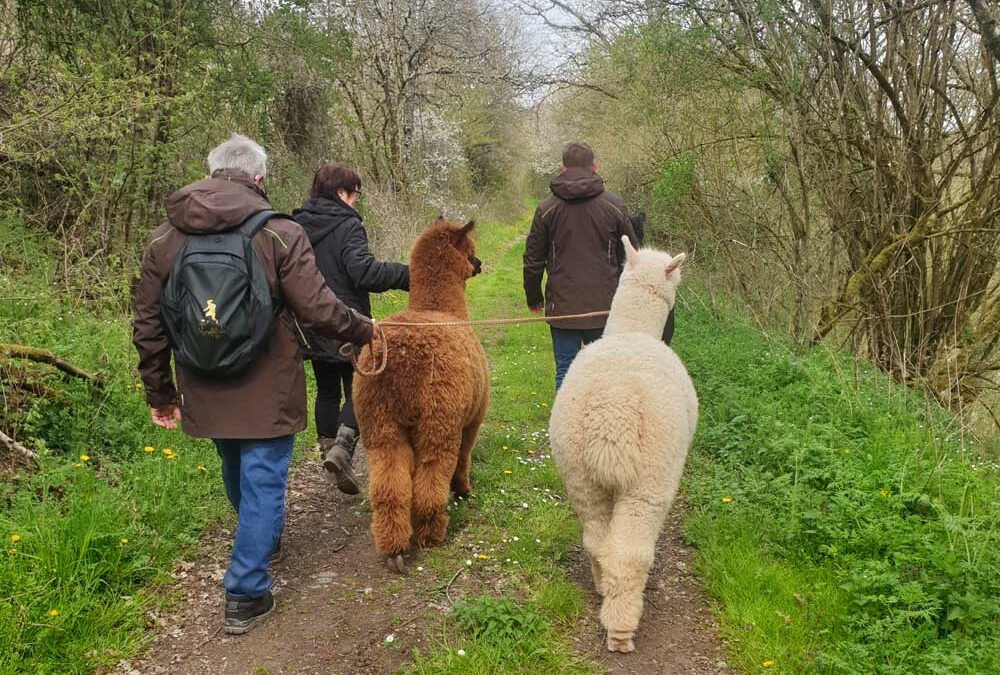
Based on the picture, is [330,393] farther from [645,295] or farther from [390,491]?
[645,295]

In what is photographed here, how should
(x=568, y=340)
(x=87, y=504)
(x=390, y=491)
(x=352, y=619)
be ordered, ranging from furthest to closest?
(x=568, y=340) < (x=390, y=491) < (x=87, y=504) < (x=352, y=619)

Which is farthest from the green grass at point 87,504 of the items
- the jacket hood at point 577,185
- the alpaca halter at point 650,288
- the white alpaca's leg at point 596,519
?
the jacket hood at point 577,185

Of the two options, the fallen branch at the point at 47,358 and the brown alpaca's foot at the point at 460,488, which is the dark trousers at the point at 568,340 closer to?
the brown alpaca's foot at the point at 460,488

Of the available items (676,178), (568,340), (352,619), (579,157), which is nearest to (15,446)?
(352,619)

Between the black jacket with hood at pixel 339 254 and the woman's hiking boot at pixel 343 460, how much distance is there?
19.9 inches

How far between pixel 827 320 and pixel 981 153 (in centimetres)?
221

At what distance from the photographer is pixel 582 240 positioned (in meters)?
5.07

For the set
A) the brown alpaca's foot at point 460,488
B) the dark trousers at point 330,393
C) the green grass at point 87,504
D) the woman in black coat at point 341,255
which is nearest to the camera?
the green grass at point 87,504

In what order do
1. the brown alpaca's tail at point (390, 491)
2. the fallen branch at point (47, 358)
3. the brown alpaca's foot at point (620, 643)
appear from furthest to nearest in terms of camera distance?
the fallen branch at point (47, 358), the brown alpaca's tail at point (390, 491), the brown alpaca's foot at point (620, 643)

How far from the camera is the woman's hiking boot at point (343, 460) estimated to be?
4.21m

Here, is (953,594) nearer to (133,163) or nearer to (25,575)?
(25,575)

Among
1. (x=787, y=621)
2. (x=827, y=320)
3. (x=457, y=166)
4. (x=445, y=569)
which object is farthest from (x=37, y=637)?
(x=457, y=166)

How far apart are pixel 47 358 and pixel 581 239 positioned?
147 inches

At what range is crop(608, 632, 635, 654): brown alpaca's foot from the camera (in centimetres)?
309
